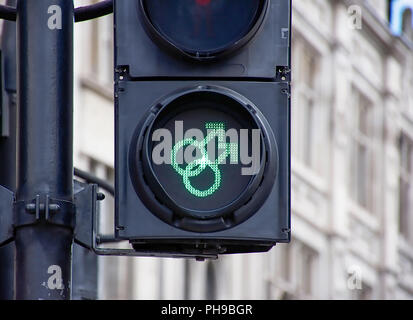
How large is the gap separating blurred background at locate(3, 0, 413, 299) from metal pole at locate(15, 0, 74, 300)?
57.1 feet

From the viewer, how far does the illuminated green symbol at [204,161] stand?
16.3 ft

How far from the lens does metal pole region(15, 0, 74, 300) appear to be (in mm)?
5086

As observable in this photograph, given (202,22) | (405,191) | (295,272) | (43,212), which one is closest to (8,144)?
(43,212)

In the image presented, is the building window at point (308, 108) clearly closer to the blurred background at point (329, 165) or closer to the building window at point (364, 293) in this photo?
the blurred background at point (329, 165)

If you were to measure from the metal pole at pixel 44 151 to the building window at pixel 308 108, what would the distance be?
2621 centimetres

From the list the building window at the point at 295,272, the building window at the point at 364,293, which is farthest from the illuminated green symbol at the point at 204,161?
the building window at the point at 364,293

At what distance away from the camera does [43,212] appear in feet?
16.8

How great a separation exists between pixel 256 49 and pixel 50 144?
737 mm

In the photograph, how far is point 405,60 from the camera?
125 feet

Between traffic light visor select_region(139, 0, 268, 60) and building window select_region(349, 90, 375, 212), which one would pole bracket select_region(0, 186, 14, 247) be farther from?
building window select_region(349, 90, 375, 212)

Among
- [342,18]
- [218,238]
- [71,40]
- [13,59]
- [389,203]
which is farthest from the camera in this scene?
[389,203]

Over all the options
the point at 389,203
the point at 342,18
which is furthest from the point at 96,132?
the point at 389,203

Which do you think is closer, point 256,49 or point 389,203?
point 256,49
